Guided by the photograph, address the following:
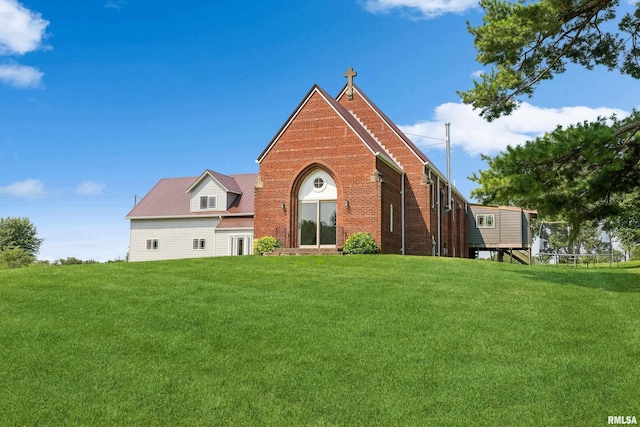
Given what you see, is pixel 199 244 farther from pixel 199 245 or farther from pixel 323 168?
pixel 323 168

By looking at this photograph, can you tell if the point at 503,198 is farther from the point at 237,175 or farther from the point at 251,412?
the point at 237,175

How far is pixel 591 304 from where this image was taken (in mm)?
11992

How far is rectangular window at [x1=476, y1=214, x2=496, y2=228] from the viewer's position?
40938mm

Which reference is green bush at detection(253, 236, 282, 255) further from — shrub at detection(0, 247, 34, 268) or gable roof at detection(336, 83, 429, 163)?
shrub at detection(0, 247, 34, 268)

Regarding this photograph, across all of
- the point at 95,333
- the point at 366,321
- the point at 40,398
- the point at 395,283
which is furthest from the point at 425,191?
the point at 40,398

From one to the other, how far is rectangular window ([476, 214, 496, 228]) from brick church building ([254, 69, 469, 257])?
14.1 metres

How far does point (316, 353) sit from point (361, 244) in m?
15.0

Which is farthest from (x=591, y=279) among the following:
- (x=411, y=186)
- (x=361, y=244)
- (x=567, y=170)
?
(x=411, y=186)

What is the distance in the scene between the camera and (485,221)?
1630 inches

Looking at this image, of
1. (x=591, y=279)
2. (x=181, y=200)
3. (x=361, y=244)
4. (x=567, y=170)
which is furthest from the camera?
(x=181, y=200)

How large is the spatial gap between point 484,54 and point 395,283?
667 cm

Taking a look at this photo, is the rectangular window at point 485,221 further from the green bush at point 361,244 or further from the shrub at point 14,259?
the shrub at point 14,259

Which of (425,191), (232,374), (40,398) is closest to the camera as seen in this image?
(40,398)

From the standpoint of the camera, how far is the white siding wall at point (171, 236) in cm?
3716
